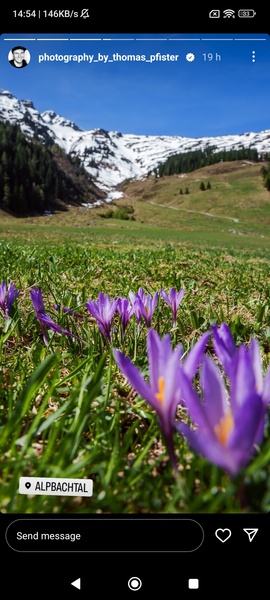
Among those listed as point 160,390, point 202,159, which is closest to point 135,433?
point 160,390

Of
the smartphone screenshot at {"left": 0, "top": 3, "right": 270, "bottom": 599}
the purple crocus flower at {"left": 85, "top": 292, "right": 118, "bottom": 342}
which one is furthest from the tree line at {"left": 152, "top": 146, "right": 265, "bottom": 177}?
the purple crocus flower at {"left": 85, "top": 292, "right": 118, "bottom": 342}

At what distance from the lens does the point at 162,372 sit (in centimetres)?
67

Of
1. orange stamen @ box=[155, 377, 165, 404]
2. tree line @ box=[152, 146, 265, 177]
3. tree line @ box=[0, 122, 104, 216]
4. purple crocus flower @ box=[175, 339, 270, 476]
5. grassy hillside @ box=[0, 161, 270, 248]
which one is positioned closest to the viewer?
purple crocus flower @ box=[175, 339, 270, 476]

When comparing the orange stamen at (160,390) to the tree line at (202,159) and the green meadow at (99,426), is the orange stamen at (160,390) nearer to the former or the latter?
the green meadow at (99,426)

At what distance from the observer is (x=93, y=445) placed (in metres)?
0.98

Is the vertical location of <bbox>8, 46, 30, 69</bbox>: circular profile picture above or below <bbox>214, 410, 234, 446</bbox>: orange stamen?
above

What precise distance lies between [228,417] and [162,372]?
0.42 feet

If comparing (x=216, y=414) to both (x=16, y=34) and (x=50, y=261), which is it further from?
(x=50, y=261)
